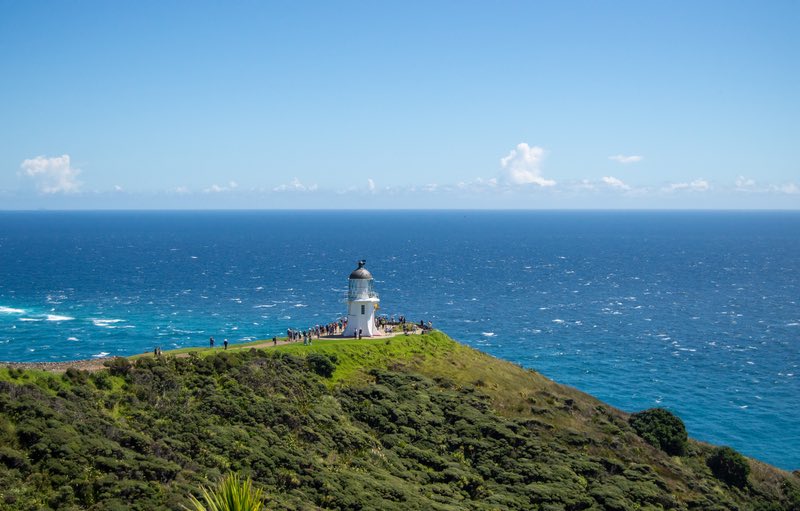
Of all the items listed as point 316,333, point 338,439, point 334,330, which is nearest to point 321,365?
point 338,439

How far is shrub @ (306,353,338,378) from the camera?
4800 centimetres

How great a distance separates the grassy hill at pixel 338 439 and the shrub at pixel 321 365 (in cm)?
9

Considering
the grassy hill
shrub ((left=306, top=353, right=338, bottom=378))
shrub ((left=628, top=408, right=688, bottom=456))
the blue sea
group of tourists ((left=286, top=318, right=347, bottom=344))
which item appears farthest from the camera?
the blue sea

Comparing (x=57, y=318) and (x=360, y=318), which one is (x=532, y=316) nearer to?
(x=360, y=318)

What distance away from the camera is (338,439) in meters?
39.2

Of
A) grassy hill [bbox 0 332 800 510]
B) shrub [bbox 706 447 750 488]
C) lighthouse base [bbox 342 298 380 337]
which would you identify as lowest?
shrub [bbox 706 447 750 488]

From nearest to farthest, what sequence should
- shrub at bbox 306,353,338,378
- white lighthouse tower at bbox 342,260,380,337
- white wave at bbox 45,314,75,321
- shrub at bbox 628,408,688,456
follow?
1. shrub at bbox 306,353,338,378
2. shrub at bbox 628,408,688,456
3. white lighthouse tower at bbox 342,260,380,337
4. white wave at bbox 45,314,75,321

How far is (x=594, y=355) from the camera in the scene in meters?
86.1

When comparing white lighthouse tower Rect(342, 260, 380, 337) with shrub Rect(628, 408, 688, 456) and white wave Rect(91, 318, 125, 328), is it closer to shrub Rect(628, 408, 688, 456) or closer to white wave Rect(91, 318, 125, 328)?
shrub Rect(628, 408, 688, 456)

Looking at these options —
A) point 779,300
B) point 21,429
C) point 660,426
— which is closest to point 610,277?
point 779,300

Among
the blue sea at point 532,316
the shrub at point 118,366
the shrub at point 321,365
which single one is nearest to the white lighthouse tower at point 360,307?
the shrub at point 321,365

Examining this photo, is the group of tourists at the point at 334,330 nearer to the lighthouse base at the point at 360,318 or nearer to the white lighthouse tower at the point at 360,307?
the lighthouse base at the point at 360,318

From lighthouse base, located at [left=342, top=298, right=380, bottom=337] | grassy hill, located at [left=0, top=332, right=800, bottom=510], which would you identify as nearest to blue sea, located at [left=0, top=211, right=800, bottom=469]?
grassy hill, located at [left=0, top=332, right=800, bottom=510]

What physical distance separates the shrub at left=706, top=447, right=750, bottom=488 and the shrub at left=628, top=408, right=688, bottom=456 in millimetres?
2485
